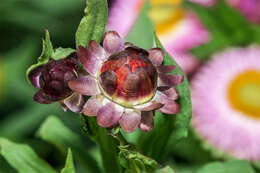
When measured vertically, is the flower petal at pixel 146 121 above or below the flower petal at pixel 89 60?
below

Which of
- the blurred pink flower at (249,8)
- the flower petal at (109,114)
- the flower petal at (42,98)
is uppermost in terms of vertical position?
the flower petal at (42,98)

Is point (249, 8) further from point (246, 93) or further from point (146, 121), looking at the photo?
point (146, 121)

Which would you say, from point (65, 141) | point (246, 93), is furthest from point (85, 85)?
point (246, 93)

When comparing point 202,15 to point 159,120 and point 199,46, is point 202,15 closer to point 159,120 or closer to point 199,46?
point 199,46

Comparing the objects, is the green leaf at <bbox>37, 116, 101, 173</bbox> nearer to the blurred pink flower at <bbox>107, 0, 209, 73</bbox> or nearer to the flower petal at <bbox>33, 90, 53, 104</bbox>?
the flower petal at <bbox>33, 90, 53, 104</bbox>

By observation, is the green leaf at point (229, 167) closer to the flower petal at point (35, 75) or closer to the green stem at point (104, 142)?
the green stem at point (104, 142)

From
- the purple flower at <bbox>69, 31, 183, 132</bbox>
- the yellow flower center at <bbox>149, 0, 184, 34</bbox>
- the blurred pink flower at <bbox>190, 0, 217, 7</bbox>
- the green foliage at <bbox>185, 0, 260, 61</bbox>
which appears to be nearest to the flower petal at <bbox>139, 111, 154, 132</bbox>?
the purple flower at <bbox>69, 31, 183, 132</bbox>

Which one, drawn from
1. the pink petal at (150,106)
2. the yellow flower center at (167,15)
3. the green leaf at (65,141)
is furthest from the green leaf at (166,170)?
the yellow flower center at (167,15)
